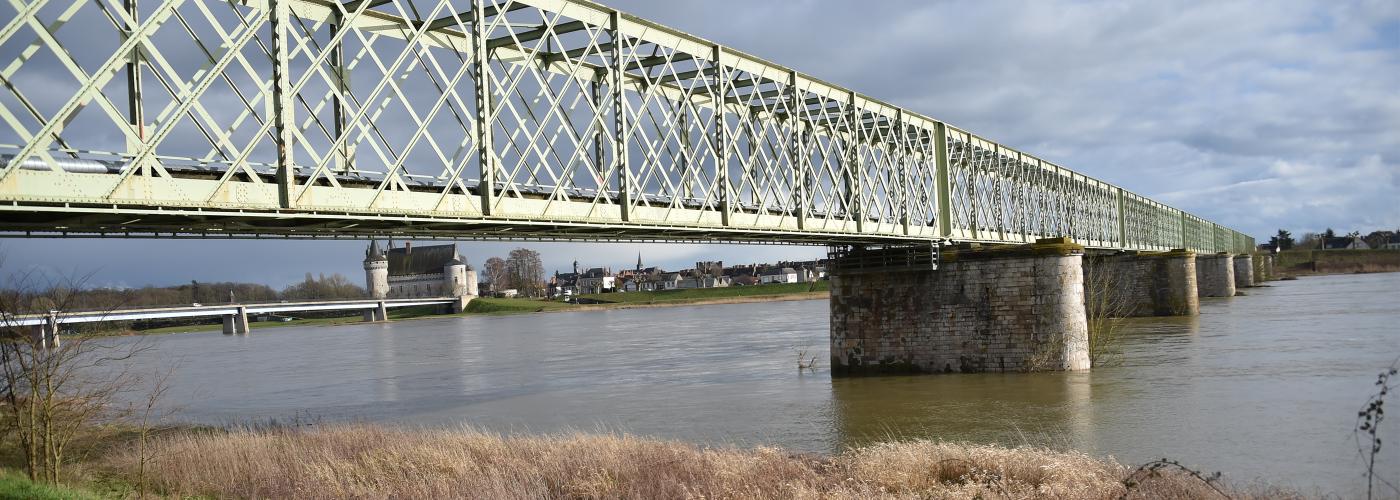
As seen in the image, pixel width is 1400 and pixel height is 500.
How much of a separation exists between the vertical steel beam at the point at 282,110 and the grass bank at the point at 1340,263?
157m

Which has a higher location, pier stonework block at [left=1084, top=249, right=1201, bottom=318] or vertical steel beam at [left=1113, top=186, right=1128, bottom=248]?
vertical steel beam at [left=1113, top=186, right=1128, bottom=248]

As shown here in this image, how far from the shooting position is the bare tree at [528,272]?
16300cm

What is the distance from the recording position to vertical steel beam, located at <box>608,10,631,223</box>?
21328mm

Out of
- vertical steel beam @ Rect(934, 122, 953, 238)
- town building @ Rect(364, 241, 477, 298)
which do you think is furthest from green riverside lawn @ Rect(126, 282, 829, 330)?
vertical steel beam @ Rect(934, 122, 953, 238)

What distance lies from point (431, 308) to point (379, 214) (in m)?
135

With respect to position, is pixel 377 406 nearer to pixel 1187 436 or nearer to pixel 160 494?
pixel 160 494

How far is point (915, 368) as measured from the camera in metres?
33.1

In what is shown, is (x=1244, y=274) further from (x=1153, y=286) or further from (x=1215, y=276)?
(x=1153, y=286)

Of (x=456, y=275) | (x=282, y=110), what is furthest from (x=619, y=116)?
(x=456, y=275)

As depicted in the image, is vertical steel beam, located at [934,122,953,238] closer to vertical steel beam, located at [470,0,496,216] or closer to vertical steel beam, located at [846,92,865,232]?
vertical steel beam, located at [846,92,865,232]

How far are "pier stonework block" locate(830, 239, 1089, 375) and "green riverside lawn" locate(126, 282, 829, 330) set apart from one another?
3671 inches

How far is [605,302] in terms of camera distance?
140 meters

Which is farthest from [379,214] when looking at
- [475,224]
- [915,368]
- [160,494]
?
[915,368]

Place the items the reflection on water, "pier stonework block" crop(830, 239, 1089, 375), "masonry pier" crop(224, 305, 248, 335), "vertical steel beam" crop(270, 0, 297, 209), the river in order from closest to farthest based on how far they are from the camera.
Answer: "vertical steel beam" crop(270, 0, 297, 209) < the river < the reflection on water < "pier stonework block" crop(830, 239, 1089, 375) < "masonry pier" crop(224, 305, 248, 335)
